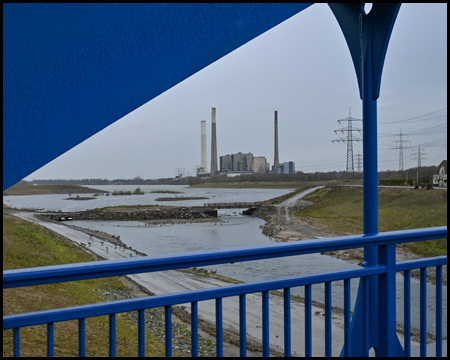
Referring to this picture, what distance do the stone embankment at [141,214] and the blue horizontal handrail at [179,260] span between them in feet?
45.5

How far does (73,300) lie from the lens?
7398 mm

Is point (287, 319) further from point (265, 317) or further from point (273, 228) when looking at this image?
point (273, 228)

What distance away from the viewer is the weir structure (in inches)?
35.6

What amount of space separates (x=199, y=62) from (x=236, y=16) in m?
0.24

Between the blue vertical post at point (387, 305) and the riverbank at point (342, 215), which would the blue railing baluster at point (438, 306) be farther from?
the riverbank at point (342, 215)

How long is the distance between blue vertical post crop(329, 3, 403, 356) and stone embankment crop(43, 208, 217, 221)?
13.4 meters

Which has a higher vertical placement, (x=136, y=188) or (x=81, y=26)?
(x=81, y=26)

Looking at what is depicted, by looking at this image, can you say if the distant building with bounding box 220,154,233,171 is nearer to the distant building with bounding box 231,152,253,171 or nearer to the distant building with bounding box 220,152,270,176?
the distant building with bounding box 220,152,270,176

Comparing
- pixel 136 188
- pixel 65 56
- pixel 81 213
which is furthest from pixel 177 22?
pixel 81 213

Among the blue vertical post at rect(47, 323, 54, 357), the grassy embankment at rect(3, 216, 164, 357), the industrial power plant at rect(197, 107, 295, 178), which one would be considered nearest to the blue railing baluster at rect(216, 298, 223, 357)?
the blue vertical post at rect(47, 323, 54, 357)

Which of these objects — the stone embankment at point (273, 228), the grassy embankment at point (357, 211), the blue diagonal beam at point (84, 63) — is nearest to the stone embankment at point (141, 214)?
the stone embankment at point (273, 228)

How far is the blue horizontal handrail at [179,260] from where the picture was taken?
0.86m

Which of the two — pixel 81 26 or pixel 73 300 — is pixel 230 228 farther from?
pixel 81 26

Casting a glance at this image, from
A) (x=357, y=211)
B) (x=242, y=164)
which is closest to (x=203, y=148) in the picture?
(x=242, y=164)
